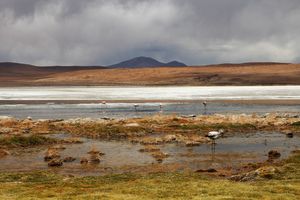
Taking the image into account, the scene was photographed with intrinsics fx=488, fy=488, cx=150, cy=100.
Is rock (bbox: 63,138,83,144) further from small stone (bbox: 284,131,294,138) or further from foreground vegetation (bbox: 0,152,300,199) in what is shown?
small stone (bbox: 284,131,294,138)

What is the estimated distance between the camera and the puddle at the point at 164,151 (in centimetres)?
3216

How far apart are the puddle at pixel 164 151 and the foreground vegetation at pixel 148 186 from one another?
335cm

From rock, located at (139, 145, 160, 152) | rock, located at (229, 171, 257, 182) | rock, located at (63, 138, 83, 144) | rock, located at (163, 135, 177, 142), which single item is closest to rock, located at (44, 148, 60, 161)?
rock, located at (63, 138, 83, 144)

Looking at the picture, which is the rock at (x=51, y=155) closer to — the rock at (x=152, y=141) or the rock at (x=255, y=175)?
the rock at (x=152, y=141)

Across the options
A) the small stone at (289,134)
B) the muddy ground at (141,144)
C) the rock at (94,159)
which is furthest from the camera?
the small stone at (289,134)

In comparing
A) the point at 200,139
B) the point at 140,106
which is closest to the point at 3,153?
the point at 200,139

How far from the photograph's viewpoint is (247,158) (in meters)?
35.3

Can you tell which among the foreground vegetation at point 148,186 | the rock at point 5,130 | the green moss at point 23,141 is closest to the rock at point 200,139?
the green moss at point 23,141

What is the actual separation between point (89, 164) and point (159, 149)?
7.75 m

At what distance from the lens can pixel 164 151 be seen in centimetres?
3844

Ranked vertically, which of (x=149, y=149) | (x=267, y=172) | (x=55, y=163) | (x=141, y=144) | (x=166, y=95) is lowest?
(x=141, y=144)

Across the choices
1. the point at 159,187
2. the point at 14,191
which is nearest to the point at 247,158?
the point at 159,187

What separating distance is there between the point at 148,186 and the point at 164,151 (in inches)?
555

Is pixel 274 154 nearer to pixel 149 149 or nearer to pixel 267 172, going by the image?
pixel 267 172
